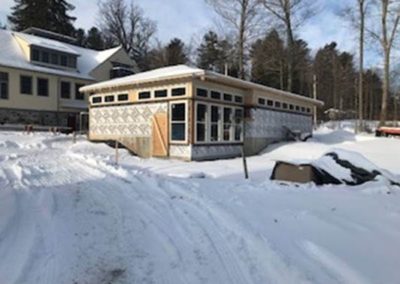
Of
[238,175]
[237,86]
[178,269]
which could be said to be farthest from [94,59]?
[178,269]

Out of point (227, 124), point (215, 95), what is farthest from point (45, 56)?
point (215, 95)

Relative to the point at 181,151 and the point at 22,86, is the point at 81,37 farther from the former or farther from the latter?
the point at 181,151

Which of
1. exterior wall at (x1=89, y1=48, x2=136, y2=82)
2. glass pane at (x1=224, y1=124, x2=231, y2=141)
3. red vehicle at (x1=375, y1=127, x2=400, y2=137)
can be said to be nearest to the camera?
glass pane at (x1=224, y1=124, x2=231, y2=141)

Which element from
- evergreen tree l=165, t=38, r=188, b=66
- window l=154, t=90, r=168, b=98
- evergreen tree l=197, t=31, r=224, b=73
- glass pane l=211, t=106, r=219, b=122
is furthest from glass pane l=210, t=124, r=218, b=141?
evergreen tree l=165, t=38, r=188, b=66

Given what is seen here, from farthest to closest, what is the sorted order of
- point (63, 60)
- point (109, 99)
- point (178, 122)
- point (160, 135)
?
point (63, 60) → point (109, 99) → point (160, 135) → point (178, 122)

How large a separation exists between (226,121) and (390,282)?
14.8 metres

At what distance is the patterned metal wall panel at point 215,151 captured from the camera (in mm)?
16830

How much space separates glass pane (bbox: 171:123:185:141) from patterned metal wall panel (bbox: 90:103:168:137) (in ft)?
2.82

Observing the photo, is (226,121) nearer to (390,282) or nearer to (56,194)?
(56,194)

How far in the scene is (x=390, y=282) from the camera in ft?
13.9

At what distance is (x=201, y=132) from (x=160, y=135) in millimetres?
1695

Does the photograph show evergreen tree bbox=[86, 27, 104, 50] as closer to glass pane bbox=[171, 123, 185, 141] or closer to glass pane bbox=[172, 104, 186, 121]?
glass pane bbox=[172, 104, 186, 121]

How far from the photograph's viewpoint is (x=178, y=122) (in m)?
16.9

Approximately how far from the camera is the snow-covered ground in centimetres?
441
